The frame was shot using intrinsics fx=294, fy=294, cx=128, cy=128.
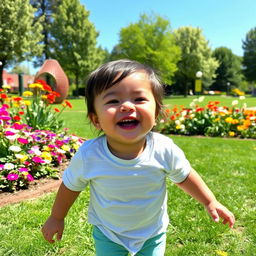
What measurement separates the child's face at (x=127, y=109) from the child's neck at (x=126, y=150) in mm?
38

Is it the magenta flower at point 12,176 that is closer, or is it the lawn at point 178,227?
the lawn at point 178,227

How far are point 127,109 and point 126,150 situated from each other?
0.84 ft

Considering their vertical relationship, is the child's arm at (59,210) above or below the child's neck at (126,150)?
below

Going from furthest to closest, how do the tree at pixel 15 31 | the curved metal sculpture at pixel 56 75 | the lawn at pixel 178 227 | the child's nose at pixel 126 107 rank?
1. the tree at pixel 15 31
2. the curved metal sculpture at pixel 56 75
3. the lawn at pixel 178 227
4. the child's nose at pixel 126 107

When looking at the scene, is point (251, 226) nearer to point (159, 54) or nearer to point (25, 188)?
point (25, 188)

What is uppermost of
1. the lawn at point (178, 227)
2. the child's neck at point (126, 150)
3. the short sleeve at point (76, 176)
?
the child's neck at point (126, 150)

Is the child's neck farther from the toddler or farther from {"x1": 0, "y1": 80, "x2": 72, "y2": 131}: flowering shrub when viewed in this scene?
{"x1": 0, "y1": 80, "x2": 72, "y2": 131}: flowering shrub

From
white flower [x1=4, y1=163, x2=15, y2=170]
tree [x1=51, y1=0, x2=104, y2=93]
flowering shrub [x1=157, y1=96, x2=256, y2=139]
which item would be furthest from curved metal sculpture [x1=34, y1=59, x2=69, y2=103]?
white flower [x1=4, y1=163, x2=15, y2=170]

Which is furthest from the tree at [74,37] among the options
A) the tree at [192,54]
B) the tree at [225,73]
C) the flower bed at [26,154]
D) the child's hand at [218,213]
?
the child's hand at [218,213]

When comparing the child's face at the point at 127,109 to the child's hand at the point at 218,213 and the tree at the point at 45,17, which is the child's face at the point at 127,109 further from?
the tree at the point at 45,17

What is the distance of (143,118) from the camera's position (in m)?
1.35

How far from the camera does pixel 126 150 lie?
4.78 ft

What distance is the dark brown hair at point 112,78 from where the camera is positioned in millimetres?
1390

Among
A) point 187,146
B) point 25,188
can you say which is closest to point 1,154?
point 25,188
